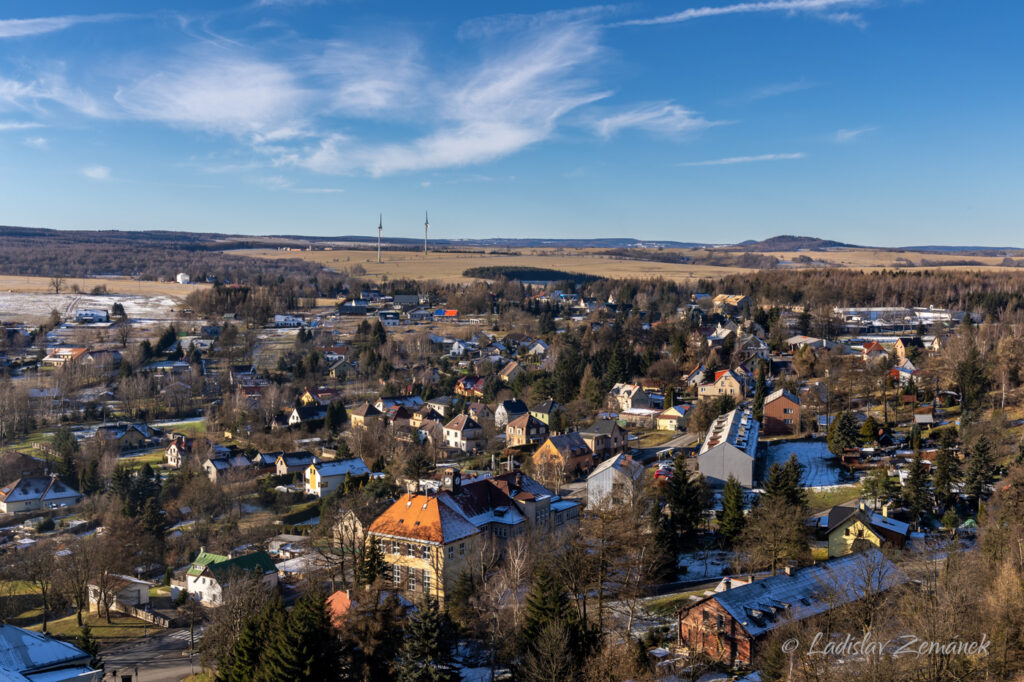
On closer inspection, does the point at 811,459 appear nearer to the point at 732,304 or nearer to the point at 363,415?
the point at 363,415

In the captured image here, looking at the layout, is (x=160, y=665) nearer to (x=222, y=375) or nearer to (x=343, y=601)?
(x=343, y=601)

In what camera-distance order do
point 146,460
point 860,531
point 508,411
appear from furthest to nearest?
point 508,411, point 146,460, point 860,531

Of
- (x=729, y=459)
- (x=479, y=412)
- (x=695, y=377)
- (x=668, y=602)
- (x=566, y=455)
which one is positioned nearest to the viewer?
(x=668, y=602)

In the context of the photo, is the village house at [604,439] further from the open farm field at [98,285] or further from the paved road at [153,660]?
the open farm field at [98,285]

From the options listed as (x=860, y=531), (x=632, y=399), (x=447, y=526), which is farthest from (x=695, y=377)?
(x=447, y=526)

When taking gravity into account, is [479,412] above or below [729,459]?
below

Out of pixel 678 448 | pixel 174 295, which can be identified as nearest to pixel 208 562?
pixel 678 448
